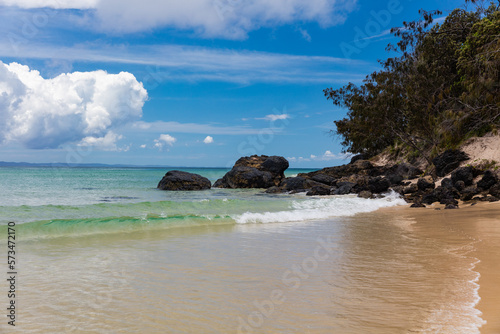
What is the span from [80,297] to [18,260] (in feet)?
9.44

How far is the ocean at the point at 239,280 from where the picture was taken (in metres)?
4.00

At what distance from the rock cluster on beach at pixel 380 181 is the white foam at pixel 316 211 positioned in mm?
1413

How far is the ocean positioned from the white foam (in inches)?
85.5

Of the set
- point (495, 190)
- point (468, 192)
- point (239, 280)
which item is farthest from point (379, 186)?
point (239, 280)

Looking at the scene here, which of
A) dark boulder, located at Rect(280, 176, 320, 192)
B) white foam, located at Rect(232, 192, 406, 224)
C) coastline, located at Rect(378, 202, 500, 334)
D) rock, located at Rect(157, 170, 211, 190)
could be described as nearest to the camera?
coastline, located at Rect(378, 202, 500, 334)

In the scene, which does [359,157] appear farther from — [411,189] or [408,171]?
[411,189]

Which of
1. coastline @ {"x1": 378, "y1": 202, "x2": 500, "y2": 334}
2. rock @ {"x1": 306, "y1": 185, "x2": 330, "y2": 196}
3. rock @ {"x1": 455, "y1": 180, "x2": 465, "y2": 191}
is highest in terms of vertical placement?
rock @ {"x1": 455, "y1": 180, "x2": 465, "y2": 191}

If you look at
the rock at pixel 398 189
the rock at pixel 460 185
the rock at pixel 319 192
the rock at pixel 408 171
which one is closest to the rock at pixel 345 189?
the rock at pixel 319 192

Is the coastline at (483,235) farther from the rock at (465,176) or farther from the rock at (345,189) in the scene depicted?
the rock at (345,189)

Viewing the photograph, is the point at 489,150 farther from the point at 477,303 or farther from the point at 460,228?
the point at 477,303

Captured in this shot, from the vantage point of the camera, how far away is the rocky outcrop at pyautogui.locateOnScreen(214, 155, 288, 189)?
32.7m

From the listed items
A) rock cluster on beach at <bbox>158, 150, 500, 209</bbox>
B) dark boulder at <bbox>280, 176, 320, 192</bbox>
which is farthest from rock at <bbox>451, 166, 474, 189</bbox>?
dark boulder at <bbox>280, 176, 320, 192</bbox>

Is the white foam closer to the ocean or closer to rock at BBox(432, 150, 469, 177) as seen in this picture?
the ocean

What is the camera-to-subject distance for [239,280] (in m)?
5.62
